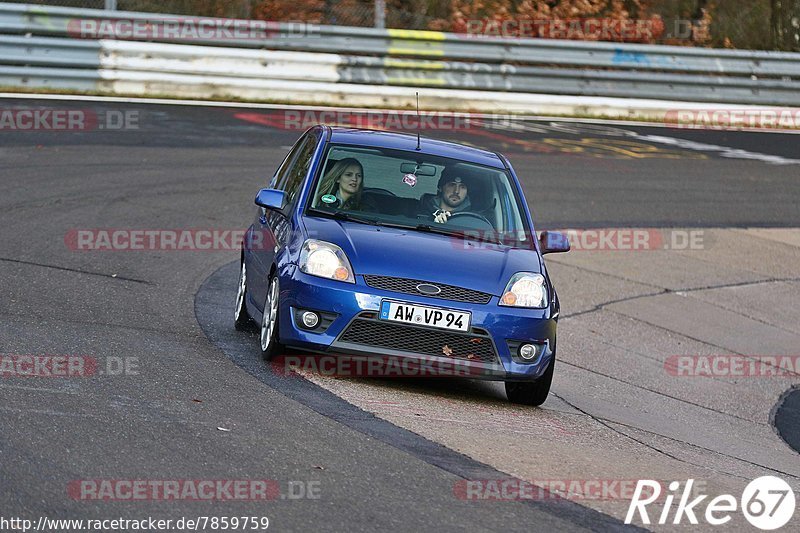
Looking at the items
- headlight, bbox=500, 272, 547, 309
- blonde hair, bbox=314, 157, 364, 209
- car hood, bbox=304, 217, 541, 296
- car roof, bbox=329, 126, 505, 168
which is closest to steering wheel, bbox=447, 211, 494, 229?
car hood, bbox=304, 217, 541, 296

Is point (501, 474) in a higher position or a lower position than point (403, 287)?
lower

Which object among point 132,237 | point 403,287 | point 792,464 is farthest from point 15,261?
point 792,464

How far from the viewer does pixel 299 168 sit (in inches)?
378

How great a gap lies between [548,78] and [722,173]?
4.96 m

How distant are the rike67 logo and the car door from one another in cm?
317

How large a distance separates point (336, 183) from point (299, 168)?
60cm

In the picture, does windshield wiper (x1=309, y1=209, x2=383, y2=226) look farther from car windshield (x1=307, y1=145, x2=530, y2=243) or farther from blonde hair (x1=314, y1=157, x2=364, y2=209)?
blonde hair (x1=314, y1=157, x2=364, y2=209)

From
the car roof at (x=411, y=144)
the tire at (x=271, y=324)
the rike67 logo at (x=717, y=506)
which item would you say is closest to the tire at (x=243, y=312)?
the tire at (x=271, y=324)

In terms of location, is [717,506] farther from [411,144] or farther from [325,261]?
[411,144]

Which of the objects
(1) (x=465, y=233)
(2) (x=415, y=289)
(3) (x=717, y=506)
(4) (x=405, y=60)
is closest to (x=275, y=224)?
(1) (x=465, y=233)

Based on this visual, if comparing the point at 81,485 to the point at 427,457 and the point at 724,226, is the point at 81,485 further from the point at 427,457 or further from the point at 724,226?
the point at 724,226

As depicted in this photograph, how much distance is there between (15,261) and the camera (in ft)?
36.7

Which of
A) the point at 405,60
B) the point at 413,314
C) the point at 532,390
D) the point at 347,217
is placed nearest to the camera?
the point at 413,314

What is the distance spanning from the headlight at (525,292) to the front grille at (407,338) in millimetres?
360
